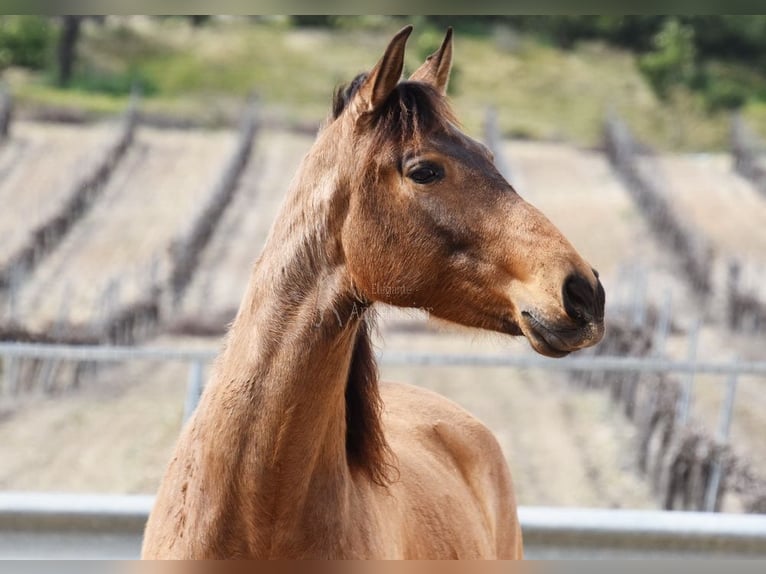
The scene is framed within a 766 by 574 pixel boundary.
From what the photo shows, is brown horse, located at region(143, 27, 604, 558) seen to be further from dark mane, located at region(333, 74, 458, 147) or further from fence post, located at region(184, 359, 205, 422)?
fence post, located at region(184, 359, 205, 422)

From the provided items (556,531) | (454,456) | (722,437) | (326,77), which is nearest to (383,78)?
(454,456)

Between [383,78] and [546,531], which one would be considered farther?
[546,531]

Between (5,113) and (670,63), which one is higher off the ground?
(670,63)

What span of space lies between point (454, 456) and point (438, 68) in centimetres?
144

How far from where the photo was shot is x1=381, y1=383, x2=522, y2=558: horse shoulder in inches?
119

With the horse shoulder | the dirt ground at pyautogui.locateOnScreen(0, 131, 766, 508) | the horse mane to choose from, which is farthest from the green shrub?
the horse mane

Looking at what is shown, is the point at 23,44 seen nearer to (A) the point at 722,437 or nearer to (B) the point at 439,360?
(A) the point at 722,437

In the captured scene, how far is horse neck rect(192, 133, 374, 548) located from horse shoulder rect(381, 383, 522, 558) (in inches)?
29.3

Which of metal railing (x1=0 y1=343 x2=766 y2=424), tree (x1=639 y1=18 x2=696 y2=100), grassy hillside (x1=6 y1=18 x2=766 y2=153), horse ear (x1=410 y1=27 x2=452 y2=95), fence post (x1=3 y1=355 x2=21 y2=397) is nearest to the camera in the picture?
horse ear (x1=410 y1=27 x2=452 y2=95)

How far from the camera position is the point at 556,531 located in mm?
3938

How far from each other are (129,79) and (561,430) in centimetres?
2874

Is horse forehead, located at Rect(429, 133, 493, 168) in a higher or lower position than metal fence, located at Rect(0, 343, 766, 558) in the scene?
higher

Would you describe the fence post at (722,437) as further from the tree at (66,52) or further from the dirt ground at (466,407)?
the tree at (66,52)

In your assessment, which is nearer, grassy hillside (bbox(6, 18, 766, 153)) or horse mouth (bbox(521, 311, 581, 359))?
horse mouth (bbox(521, 311, 581, 359))
